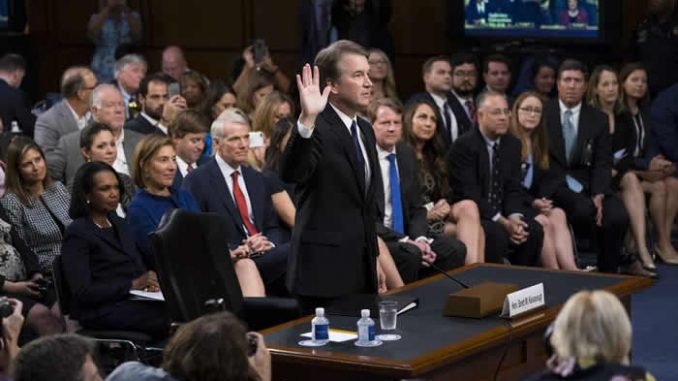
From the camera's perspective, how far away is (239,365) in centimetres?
378

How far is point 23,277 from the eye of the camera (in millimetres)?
6266

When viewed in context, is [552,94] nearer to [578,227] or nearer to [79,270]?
[578,227]

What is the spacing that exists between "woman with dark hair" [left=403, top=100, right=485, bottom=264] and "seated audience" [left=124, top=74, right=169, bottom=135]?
1.51 meters

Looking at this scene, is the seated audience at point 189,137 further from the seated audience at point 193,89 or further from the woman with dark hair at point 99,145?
the seated audience at point 193,89

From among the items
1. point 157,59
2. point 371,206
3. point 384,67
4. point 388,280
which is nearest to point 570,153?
point 384,67

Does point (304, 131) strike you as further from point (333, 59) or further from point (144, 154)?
point (144, 154)

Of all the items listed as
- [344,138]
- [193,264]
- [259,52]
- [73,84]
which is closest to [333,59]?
[344,138]

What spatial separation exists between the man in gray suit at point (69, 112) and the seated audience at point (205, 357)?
174 inches

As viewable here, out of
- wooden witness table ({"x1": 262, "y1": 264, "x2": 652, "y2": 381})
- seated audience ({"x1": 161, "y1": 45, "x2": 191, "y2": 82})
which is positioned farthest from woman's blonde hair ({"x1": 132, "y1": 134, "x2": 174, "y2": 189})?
seated audience ({"x1": 161, "y1": 45, "x2": 191, "y2": 82})

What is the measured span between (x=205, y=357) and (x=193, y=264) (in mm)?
1578

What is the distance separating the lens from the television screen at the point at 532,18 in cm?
1076

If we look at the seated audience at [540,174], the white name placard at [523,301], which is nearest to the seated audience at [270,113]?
the seated audience at [540,174]

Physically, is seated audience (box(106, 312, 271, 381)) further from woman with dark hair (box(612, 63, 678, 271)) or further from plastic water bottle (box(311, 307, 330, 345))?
woman with dark hair (box(612, 63, 678, 271))

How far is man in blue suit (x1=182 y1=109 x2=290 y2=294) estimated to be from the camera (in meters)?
6.80
